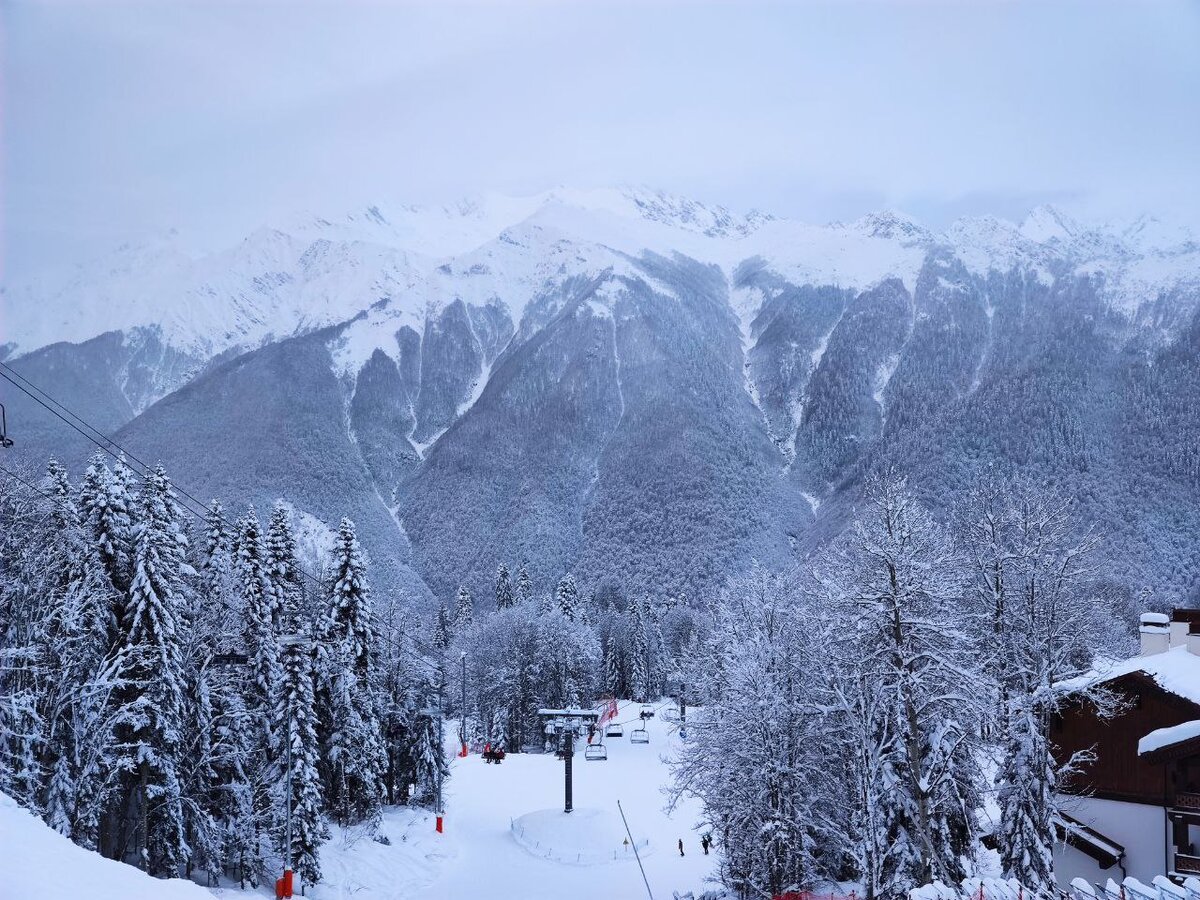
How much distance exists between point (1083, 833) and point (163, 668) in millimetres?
27977

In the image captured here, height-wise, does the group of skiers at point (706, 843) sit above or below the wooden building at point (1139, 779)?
below

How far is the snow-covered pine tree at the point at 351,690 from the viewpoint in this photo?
39.3 m

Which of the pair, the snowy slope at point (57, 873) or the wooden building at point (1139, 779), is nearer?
the snowy slope at point (57, 873)

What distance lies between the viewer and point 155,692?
91.9 feet

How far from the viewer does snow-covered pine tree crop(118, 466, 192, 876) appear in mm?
27641

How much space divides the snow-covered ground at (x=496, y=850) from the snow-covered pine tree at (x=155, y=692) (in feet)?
9.46

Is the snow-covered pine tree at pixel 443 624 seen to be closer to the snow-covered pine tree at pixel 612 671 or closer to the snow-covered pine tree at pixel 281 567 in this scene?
the snow-covered pine tree at pixel 612 671

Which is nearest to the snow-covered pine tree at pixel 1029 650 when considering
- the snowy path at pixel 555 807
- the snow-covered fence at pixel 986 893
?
the snow-covered fence at pixel 986 893

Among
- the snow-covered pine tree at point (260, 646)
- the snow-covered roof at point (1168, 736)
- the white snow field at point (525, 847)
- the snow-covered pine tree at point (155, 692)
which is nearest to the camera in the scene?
the snow-covered roof at point (1168, 736)

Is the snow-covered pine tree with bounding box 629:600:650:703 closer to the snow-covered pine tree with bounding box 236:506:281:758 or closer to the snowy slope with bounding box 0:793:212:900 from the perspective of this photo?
the snow-covered pine tree with bounding box 236:506:281:758

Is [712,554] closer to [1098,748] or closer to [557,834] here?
[557,834]

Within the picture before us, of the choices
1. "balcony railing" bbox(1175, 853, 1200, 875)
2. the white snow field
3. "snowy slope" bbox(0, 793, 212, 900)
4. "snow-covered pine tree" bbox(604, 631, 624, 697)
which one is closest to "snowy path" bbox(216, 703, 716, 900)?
the white snow field

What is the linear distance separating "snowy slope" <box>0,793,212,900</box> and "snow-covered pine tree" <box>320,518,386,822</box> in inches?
859

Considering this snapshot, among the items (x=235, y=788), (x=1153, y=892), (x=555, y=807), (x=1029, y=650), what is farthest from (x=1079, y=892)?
(x=555, y=807)
